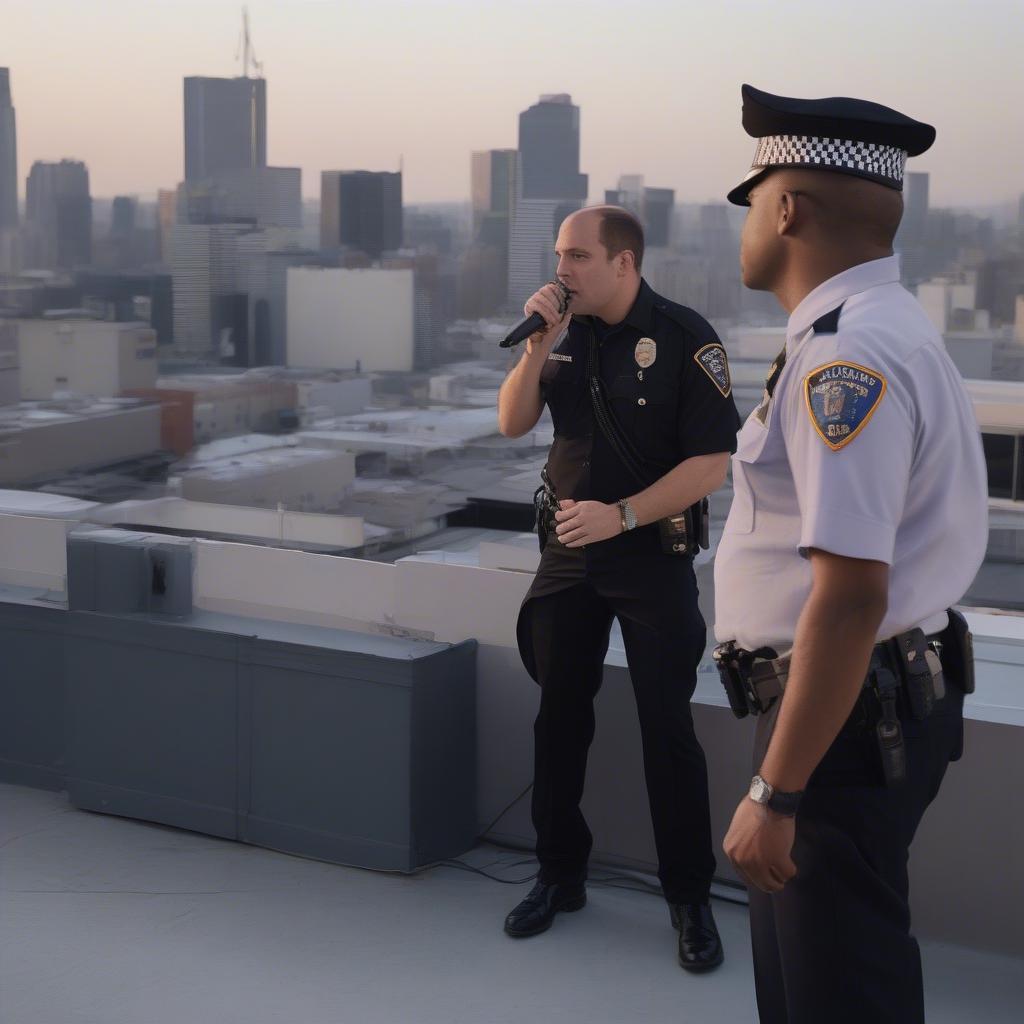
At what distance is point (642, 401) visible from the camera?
223cm

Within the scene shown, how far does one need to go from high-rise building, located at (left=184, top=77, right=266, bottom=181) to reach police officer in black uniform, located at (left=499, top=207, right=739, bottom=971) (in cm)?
248

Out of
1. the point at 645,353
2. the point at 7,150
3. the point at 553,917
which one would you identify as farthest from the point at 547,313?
the point at 7,150

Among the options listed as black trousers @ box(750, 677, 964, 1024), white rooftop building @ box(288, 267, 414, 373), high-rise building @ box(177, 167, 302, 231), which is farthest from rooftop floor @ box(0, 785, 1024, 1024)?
high-rise building @ box(177, 167, 302, 231)

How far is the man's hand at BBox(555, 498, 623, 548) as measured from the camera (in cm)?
220

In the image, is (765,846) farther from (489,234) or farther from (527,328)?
(489,234)

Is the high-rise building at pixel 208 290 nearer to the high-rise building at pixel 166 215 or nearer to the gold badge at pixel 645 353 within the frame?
the high-rise building at pixel 166 215

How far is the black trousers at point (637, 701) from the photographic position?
2.25 m

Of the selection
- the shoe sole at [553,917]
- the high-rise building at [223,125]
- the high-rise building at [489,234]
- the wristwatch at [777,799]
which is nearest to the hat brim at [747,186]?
the wristwatch at [777,799]

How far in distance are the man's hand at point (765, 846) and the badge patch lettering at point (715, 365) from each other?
117 centimetres

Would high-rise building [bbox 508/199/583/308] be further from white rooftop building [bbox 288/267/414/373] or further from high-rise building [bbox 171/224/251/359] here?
high-rise building [bbox 171/224/251/359]

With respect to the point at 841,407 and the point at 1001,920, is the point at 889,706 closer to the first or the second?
the point at 841,407

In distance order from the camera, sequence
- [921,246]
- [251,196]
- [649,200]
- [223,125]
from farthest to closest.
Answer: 1. [223,125]
2. [251,196]
3. [649,200]
4. [921,246]

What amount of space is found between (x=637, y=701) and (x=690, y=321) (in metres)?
0.69

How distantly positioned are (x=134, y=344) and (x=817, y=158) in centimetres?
405
